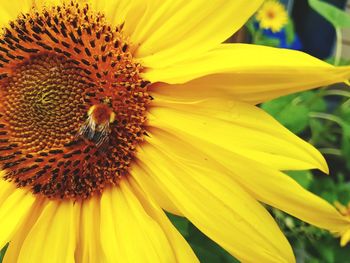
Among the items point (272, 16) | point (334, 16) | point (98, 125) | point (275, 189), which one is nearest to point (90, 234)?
point (98, 125)

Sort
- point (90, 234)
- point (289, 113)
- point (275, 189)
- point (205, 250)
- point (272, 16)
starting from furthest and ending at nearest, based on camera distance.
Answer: point (272, 16) < point (289, 113) < point (205, 250) < point (90, 234) < point (275, 189)

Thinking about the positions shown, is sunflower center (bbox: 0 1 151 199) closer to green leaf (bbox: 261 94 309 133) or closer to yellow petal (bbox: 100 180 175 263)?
yellow petal (bbox: 100 180 175 263)

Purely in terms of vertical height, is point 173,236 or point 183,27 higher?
point 183,27

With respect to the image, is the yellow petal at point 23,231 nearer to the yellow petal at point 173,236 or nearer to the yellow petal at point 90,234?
the yellow petal at point 90,234

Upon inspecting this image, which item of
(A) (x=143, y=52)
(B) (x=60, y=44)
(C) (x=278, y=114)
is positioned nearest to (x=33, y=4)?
(B) (x=60, y=44)

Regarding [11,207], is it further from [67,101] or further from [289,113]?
[289,113]
